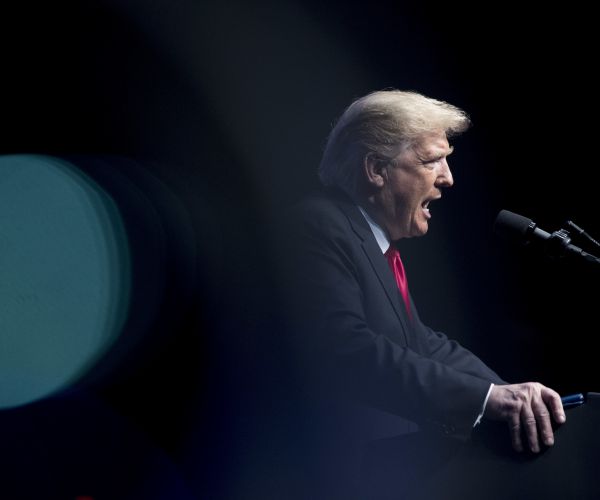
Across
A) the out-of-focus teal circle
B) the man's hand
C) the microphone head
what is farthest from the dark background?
the man's hand

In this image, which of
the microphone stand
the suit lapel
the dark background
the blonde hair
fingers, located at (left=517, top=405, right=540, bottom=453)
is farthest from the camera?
the dark background

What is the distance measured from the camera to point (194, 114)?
2100 mm

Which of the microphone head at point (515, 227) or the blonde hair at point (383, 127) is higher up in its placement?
the blonde hair at point (383, 127)

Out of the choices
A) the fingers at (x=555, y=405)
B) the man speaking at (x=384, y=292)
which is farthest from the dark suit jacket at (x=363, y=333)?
the fingers at (x=555, y=405)

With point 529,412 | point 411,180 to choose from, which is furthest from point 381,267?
point 529,412

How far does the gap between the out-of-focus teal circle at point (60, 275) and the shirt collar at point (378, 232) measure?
832 mm

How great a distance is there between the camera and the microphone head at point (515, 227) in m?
1.28

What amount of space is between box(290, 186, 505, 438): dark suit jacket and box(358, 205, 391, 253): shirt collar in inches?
2.1

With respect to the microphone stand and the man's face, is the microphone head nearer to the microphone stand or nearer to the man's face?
the microphone stand

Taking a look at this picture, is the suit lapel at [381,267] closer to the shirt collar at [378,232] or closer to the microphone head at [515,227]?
the shirt collar at [378,232]

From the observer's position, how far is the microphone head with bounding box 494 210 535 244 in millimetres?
1278

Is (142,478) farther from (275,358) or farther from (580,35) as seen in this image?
(580,35)

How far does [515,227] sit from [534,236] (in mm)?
42

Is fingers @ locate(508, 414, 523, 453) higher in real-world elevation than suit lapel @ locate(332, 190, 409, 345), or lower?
lower
